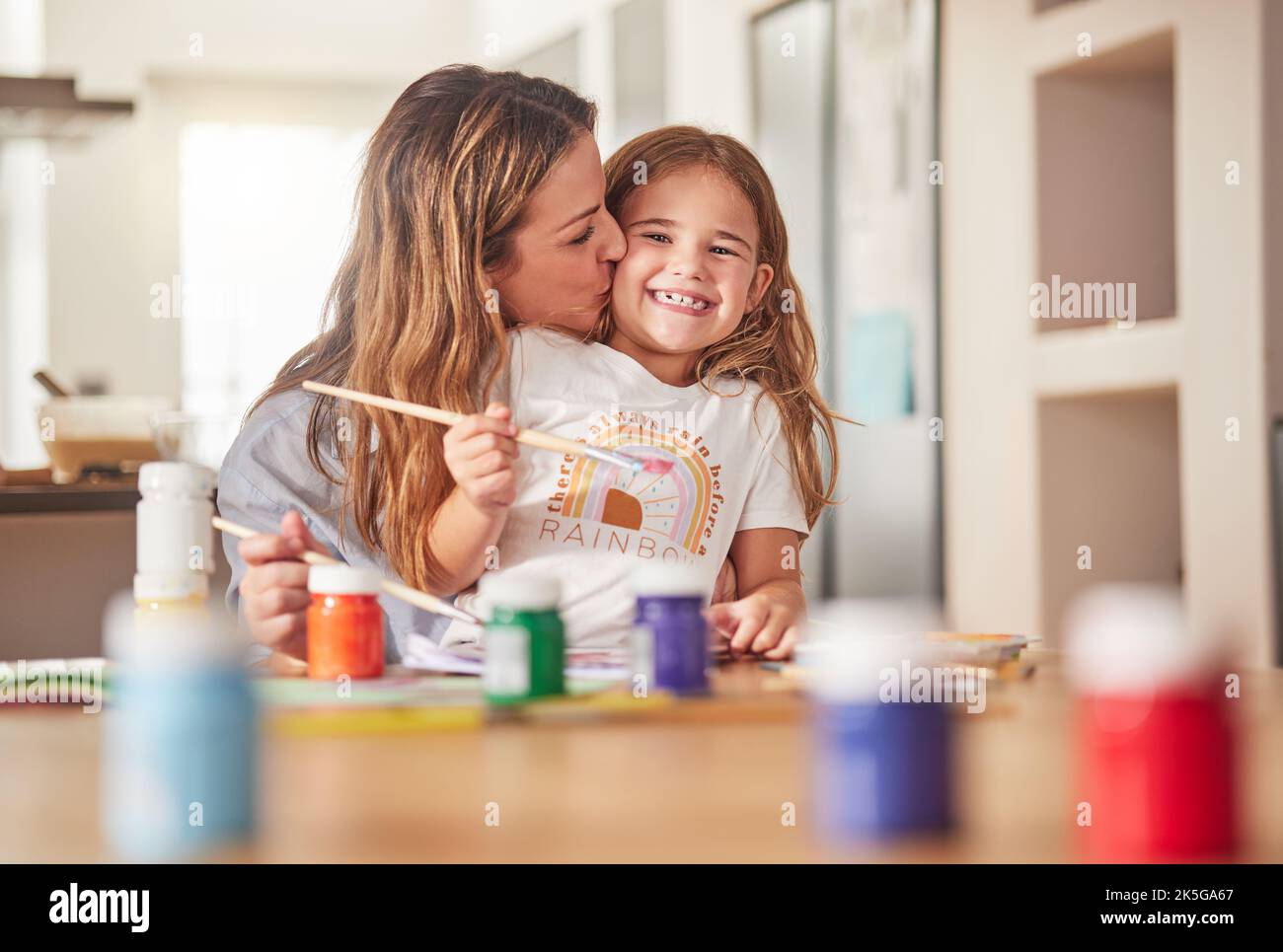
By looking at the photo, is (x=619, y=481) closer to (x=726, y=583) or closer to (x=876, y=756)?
(x=726, y=583)

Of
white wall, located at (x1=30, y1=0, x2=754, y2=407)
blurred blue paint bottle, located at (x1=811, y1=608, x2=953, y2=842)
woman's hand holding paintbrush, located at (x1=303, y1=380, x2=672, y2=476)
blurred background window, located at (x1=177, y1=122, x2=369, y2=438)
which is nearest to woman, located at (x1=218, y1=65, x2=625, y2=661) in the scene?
woman's hand holding paintbrush, located at (x1=303, y1=380, x2=672, y2=476)

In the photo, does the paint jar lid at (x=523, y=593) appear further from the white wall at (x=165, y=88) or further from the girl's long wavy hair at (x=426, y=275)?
the white wall at (x=165, y=88)

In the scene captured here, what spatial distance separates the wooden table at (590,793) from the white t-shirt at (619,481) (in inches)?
20.3

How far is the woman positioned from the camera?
4.67 feet

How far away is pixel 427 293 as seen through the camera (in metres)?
1.45

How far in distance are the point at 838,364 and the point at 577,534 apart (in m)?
3.10

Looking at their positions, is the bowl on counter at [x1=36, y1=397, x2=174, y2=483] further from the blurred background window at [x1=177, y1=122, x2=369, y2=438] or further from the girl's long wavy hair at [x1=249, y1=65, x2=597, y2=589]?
the blurred background window at [x1=177, y1=122, x2=369, y2=438]

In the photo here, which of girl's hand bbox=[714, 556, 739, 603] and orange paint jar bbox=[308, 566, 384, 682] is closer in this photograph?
orange paint jar bbox=[308, 566, 384, 682]

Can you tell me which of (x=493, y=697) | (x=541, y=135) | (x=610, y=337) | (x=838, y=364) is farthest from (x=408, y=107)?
(x=838, y=364)

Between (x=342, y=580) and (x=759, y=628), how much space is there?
376 millimetres

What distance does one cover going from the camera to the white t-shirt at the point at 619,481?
142 centimetres

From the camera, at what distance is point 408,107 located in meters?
1.51

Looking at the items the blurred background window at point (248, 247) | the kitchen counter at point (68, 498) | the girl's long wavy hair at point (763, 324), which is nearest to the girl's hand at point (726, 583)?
the girl's long wavy hair at point (763, 324)
